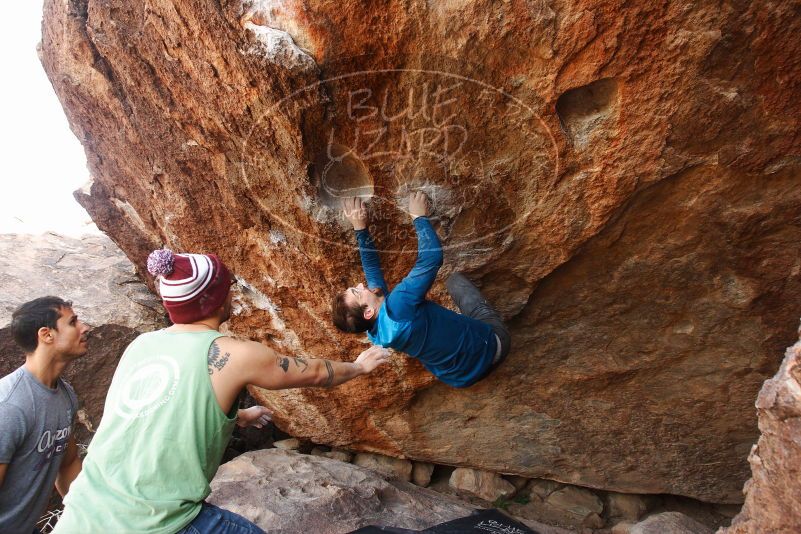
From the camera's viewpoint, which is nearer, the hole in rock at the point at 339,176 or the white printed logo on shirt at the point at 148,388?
the white printed logo on shirt at the point at 148,388

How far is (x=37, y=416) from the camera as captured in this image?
242cm

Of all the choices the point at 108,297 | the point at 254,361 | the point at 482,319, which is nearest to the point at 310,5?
the point at 254,361

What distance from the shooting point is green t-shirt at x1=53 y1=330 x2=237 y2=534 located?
67.9 inches

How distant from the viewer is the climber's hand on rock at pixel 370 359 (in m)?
2.27

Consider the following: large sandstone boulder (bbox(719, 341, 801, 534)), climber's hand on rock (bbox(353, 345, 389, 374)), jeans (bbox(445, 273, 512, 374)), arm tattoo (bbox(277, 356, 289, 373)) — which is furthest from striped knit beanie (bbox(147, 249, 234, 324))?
large sandstone boulder (bbox(719, 341, 801, 534))

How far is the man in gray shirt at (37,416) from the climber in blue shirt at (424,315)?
1368 mm

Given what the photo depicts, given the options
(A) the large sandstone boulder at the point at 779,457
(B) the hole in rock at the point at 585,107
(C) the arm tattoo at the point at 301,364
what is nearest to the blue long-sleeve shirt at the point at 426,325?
(C) the arm tattoo at the point at 301,364

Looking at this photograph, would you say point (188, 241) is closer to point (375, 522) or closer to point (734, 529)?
point (375, 522)

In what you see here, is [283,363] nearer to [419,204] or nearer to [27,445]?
[419,204]

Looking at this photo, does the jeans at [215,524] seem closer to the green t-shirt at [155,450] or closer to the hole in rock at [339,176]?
the green t-shirt at [155,450]

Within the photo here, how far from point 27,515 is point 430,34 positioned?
110 inches

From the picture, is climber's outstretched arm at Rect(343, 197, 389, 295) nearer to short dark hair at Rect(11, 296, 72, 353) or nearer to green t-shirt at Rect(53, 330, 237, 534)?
green t-shirt at Rect(53, 330, 237, 534)

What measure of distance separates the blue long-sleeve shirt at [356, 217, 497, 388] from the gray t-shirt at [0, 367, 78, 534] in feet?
5.15

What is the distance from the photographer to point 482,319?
2898 millimetres
